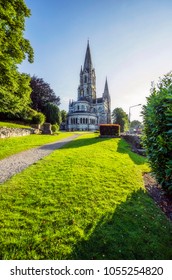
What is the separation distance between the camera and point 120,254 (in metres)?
2.71

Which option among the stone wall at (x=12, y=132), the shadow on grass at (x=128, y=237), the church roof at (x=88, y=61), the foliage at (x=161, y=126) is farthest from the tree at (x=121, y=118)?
the shadow on grass at (x=128, y=237)

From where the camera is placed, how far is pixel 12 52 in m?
10.2

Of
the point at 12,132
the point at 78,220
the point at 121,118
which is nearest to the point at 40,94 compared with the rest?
the point at 12,132

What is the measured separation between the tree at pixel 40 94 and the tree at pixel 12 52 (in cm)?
2460

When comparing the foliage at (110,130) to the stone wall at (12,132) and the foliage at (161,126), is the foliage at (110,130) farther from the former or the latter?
the foliage at (161,126)

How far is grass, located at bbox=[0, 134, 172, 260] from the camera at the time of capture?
269cm

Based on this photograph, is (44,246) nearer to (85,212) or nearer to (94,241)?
(94,241)

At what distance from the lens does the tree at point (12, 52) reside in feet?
30.1

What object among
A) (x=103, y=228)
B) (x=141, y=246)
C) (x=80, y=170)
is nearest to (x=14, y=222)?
(x=103, y=228)

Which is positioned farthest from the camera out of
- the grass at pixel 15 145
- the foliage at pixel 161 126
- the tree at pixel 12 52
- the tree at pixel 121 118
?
the tree at pixel 121 118

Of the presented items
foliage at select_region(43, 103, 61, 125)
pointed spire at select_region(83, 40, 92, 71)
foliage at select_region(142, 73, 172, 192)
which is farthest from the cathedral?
foliage at select_region(142, 73, 172, 192)

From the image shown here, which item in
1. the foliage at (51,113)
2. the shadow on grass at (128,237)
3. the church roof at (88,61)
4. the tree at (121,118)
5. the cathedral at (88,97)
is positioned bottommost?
the shadow on grass at (128,237)

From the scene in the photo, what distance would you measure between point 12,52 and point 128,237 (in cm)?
1227
